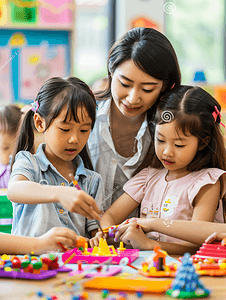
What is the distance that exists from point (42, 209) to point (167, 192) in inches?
10.8

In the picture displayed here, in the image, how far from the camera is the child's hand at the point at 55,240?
2.08ft

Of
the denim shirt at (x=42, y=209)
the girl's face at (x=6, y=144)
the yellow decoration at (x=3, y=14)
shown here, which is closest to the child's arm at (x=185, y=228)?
the denim shirt at (x=42, y=209)

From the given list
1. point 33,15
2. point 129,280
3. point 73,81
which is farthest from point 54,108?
point 129,280

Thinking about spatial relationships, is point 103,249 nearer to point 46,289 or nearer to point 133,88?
point 46,289

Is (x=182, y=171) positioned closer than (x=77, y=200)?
No

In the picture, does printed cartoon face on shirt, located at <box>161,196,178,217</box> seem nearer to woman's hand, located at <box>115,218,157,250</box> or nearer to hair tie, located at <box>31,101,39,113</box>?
woman's hand, located at <box>115,218,157,250</box>

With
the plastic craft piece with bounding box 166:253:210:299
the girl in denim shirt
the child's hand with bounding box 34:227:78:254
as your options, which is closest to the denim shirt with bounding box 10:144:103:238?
the girl in denim shirt

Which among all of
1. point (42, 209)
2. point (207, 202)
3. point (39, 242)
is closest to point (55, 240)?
point (39, 242)

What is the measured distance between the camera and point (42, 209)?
2.53 ft

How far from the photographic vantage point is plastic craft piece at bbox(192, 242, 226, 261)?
634 millimetres

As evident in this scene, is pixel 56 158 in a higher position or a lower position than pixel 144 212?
higher

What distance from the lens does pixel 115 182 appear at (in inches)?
37.9

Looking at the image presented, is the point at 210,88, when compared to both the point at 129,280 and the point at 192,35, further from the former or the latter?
the point at 129,280

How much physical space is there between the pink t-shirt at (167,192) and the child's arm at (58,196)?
28cm
